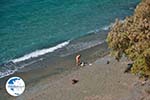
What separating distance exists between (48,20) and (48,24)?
2181mm

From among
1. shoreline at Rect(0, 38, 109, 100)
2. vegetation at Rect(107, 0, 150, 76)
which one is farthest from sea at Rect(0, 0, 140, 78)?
vegetation at Rect(107, 0, 150, 76)

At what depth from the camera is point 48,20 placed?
66.3 metres

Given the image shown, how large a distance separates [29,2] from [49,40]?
20.7 m

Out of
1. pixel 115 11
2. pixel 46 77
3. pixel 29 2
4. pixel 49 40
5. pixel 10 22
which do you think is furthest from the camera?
pixel 29 2

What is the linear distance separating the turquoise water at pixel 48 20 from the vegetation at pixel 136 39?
19.2 meters

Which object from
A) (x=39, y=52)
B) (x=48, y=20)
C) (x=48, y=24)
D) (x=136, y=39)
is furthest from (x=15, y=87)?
(x=48, y=20)

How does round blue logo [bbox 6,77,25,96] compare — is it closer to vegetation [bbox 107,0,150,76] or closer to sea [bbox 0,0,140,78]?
vegetation [bbox 107,0,150,76]

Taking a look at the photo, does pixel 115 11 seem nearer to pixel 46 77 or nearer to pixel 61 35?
pixel 61 35

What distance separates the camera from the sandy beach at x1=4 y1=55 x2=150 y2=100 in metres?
35.6

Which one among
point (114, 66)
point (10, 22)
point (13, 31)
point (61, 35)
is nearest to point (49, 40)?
point (61, 35)

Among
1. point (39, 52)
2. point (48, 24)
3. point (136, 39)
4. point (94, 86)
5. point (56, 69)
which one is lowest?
point (39, 52)

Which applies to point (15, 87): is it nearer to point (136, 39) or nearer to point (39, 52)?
point (136, 39)

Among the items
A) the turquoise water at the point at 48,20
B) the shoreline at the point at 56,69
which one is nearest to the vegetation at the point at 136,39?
the shoreline at the point at 56,69

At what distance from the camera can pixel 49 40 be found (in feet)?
187
